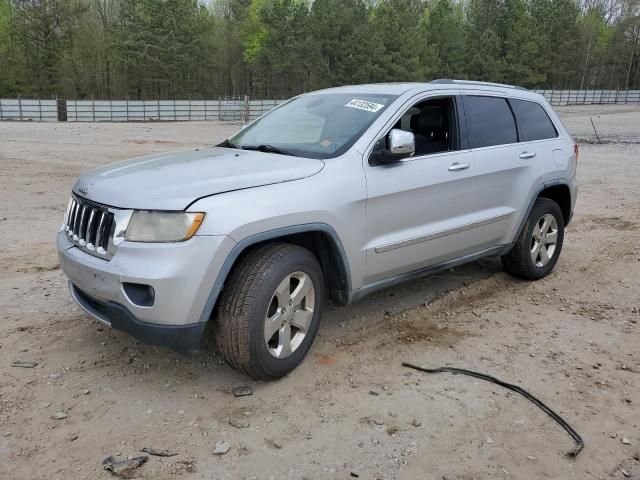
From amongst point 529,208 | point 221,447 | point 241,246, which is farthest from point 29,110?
point 221,447

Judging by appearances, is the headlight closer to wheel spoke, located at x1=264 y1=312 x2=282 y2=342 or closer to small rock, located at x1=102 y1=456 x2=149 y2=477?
wheel spoke, located at x1=264 y1=312 x2=282 y2=342

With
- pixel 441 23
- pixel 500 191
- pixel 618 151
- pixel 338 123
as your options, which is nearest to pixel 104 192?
pixel 338 123

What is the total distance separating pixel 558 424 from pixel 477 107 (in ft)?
8.70

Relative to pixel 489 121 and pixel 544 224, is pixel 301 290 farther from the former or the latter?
pixel 544 224

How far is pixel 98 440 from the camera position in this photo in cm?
290

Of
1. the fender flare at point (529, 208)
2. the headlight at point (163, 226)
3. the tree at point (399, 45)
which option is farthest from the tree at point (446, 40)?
the headlight at point (163, 226)

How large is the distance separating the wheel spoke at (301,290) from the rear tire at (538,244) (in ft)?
8.38

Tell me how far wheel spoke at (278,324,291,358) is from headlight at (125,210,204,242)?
87 centimetres

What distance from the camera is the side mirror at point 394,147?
3.69 metres

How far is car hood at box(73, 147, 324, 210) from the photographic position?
10.1ft

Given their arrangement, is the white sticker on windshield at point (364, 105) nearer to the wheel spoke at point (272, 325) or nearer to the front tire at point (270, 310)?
the front tire at point (270, 310)

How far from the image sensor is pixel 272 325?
3.32 meters

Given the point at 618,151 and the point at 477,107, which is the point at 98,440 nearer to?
the point at 477,107

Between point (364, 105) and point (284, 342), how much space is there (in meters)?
1.82
